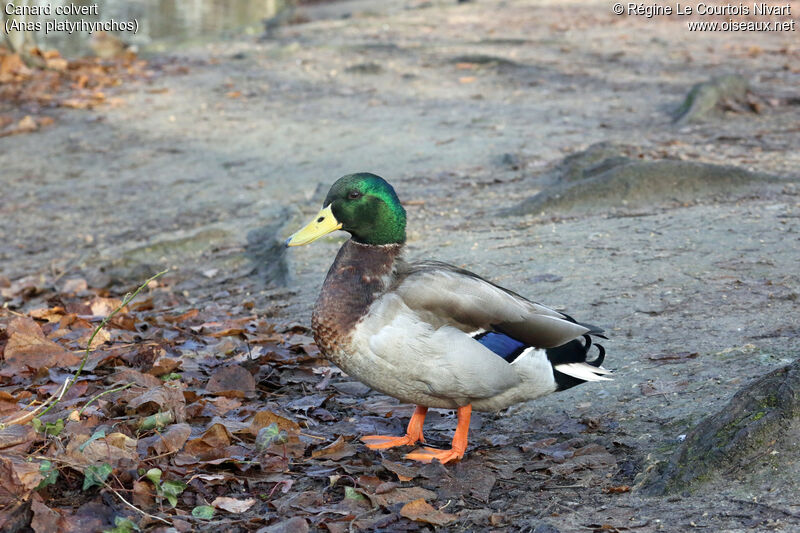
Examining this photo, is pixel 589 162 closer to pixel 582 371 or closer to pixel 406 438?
pixel 582 371

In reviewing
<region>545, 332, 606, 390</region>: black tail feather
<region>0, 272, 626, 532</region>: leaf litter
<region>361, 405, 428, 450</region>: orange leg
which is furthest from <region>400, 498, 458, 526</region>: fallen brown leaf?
<region>545, 332, 606, 390</region>: black tail feather

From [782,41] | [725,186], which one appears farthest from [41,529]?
[782,41]

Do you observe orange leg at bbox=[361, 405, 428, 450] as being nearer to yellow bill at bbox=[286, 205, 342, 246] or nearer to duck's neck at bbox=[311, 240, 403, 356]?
duck's neck at bbox=[311, 240, 403, 356]

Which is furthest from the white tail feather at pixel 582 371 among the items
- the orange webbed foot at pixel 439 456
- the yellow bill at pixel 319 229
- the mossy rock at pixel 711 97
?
the mossy rock at pixel 711 97

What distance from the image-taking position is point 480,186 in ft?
23.8

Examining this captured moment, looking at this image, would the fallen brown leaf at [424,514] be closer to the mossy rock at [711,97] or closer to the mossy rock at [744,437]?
the mossy rock at [744,437]

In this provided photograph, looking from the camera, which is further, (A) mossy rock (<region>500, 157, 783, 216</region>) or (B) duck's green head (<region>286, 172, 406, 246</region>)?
(A) mossy rock (<region>500, 157, 783, 216</region>)

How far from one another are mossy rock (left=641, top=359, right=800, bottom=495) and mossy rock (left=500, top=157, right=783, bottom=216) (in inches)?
136

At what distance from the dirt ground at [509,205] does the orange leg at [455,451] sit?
73mm

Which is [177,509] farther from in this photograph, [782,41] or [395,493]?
[782,41]

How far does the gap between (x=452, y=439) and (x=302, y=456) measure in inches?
27.9

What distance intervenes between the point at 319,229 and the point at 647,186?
3.45m

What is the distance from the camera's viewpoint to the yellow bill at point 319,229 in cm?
352

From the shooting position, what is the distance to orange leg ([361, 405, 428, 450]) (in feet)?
11.3
